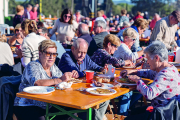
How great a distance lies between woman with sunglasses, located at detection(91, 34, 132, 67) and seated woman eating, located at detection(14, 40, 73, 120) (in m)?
1.21

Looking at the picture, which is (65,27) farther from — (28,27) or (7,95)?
(7,95)

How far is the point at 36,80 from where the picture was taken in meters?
2.54

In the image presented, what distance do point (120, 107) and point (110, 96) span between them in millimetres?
1405

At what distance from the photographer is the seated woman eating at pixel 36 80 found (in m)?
2.57

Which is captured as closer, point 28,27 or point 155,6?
point 28,27

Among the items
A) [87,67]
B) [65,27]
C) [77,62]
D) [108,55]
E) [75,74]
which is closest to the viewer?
[75,74]

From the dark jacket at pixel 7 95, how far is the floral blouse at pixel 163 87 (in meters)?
1.41

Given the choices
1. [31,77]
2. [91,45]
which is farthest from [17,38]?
[31,77]

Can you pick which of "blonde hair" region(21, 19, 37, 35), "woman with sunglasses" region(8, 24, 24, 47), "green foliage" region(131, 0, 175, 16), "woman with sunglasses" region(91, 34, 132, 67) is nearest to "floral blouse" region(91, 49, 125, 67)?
"woman with sunglasses" region(91, 34, 132, 67)

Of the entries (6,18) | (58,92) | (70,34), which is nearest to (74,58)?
(58,92)

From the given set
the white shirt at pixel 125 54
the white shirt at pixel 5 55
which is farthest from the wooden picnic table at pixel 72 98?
the white shirt at pixel 5 55

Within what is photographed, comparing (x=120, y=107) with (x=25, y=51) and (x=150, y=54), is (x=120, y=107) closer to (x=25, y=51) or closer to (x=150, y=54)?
(x=150, y=54)

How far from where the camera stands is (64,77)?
8.81 feet

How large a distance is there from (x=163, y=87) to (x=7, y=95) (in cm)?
168
